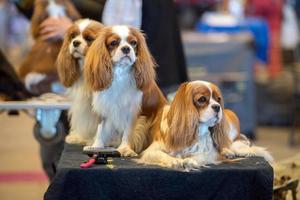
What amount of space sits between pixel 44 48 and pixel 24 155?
11.0 feet

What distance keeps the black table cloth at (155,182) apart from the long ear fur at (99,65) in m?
0.30

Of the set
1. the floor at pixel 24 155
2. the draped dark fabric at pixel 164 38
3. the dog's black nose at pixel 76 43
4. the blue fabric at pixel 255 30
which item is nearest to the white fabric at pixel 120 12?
the draped dark fabric at pixel 164 38

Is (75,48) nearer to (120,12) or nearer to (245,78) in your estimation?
(120,12)

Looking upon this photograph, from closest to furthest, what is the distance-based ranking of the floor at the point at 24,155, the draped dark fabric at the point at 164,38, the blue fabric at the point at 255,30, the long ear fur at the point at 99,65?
the long ear fur at the point at 99,65, the draped dark fabric at the point at 164,38, the floor at the point at 24,155, the blue fabric at the point at 255,30

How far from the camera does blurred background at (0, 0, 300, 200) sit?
20.5ft

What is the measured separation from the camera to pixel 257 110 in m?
7.56

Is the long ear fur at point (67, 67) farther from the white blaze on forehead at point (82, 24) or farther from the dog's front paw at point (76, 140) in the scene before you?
the dog's front paw at point (76, 140)

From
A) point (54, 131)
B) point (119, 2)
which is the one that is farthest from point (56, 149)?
point (119, 2)

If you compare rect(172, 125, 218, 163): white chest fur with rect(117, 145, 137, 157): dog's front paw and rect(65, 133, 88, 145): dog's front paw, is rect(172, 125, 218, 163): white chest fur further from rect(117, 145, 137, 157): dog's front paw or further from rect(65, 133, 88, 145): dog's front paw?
rect(65, 133, 88, 145): dog's front paw

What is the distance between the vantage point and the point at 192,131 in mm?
2363

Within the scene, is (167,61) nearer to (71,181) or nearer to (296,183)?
(296,183)

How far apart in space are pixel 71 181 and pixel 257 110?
5427mm

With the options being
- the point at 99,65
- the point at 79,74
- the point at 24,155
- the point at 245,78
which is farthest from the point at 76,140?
the point at 245,78

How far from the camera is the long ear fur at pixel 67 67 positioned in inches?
107
